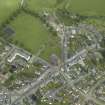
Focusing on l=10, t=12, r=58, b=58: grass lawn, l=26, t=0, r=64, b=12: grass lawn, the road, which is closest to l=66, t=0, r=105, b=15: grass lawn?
Answer: l=26, t=0, r=64, b=12: grass lawn

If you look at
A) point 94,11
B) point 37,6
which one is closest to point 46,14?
point 37,6

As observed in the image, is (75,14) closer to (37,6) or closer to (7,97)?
(37,6)

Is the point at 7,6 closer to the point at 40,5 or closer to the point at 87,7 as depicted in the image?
the point at 40,5

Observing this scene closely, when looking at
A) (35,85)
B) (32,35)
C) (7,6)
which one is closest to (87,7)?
(32,35)

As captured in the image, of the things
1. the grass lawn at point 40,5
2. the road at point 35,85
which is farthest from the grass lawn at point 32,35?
the road at point 35,85

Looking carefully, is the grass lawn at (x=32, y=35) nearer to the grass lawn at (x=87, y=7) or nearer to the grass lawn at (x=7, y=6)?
the grass lawn at (x=7, y=6)
